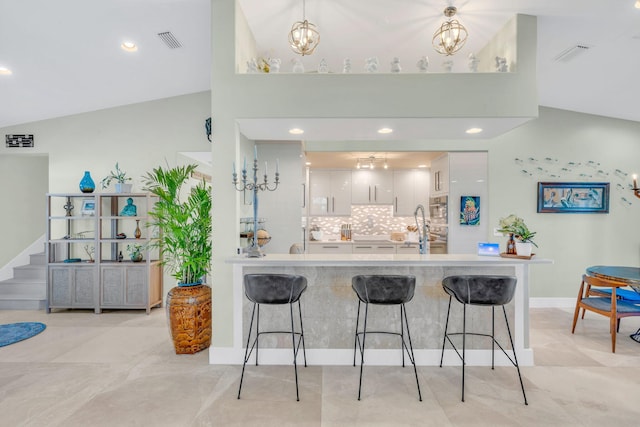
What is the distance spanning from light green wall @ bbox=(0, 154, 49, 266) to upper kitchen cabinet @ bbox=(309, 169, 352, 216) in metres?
4.87

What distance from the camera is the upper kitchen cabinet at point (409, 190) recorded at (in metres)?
6.42

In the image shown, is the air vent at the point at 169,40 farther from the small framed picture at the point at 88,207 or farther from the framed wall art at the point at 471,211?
the framed wall art at the point at 471,211

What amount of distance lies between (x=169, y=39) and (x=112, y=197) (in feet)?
8.58

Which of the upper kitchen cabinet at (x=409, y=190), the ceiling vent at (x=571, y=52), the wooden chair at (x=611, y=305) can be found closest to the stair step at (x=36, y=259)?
the upper kitchen cabinet at (x=409, y=190)

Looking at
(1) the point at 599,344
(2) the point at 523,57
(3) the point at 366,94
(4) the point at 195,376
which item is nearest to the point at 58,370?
(4) the point at 195,376

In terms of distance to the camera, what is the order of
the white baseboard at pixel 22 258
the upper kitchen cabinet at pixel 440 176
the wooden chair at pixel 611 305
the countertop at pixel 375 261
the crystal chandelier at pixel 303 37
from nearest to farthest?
the countertop at pixel 375 261
the crystal chandelier at pixel 303 37
the wooden chair at pixel 611 305
the upper kitchen cabinet at pixel 440 176
the white baseboard at pixel 22 258

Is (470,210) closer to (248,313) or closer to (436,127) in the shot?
(436,127)

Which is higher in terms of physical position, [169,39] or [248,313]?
[169,39]

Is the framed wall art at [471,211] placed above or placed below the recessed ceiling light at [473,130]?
below

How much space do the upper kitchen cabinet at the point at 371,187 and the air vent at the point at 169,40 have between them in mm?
3839

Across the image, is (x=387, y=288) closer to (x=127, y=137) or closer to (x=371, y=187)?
(x=371, y=187)

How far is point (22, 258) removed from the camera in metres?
5.41

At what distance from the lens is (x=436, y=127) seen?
11.0 feet

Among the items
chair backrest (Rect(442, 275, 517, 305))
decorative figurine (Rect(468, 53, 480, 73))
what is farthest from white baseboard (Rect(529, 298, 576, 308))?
decorative figurine (Rect(468, 53, 480, 73))
